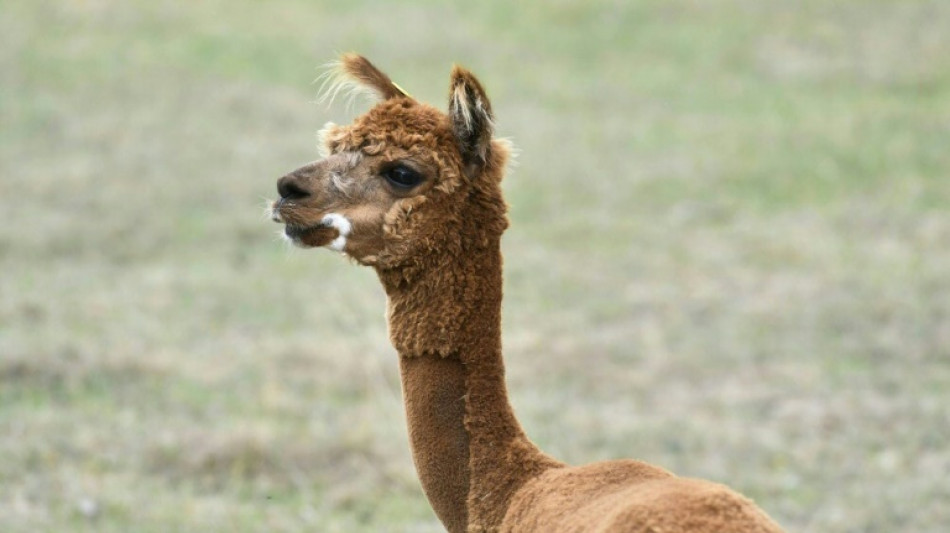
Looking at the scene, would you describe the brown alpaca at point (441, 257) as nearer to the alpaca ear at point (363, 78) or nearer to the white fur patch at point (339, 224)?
the white fur patch at point (339, 224)

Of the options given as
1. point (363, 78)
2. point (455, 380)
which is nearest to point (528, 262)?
point (363, 78)

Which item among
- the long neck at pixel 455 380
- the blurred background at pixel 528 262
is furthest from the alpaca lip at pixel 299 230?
the blurred background at pixel 528 262

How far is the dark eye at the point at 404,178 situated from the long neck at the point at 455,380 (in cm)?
24

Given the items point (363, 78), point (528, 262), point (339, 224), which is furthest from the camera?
point (528, 262)

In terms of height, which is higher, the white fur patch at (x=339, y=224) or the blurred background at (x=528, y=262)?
the blurred background at (x=528, y=262)

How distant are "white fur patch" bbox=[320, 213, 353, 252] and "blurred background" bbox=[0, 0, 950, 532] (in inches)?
130

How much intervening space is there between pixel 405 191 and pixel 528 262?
9.08 meters

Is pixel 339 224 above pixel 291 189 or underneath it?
underneath

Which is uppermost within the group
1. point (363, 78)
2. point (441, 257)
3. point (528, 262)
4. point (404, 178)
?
point (528, 262)

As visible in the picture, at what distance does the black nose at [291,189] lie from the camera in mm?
4008

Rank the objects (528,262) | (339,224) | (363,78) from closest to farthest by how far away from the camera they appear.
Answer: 1. (339,224)
2. (363,78)
3. (528,262)

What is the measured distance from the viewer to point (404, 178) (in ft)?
13.3

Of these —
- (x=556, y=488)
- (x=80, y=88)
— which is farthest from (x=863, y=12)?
(x=556, y=488)

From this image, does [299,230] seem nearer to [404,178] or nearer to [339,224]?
[339,224]
